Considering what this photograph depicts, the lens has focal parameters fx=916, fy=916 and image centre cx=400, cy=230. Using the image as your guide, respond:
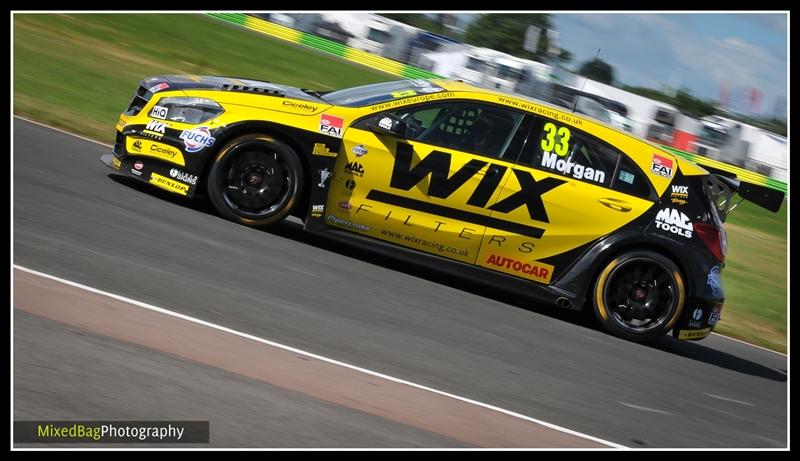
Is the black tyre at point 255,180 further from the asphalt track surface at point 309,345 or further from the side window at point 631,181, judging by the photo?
the side window at point 631,181

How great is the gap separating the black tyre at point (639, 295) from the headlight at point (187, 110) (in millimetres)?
3568

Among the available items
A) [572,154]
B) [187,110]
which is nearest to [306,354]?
[187,110]

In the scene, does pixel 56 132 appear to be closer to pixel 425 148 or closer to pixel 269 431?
pixel 425 148

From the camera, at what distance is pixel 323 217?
7543 millimetres

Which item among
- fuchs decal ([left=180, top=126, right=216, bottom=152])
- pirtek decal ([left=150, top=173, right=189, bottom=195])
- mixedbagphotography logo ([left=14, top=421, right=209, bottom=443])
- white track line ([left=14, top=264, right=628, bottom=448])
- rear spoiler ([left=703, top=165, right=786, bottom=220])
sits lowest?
mixedbagphotography logo ([left=14, top=421, right=209, bottom=443])

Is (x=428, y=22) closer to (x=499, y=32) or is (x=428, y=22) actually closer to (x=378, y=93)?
(x=499, y=32)

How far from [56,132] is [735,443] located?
7509mm

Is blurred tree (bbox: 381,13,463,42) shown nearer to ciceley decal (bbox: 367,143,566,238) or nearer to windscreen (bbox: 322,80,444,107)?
windscreen (bbox: 322,80,444,107)

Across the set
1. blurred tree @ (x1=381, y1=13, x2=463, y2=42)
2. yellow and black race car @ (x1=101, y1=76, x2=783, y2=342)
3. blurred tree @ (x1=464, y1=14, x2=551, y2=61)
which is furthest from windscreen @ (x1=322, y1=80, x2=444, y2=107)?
blurred tree @ (x1=464, y1=14, x2=551, y2=61)

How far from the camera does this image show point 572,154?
7746 mm

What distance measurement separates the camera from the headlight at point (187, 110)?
24.8 feet

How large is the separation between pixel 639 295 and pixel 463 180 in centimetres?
186

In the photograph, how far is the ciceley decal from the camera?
24.6 ft
